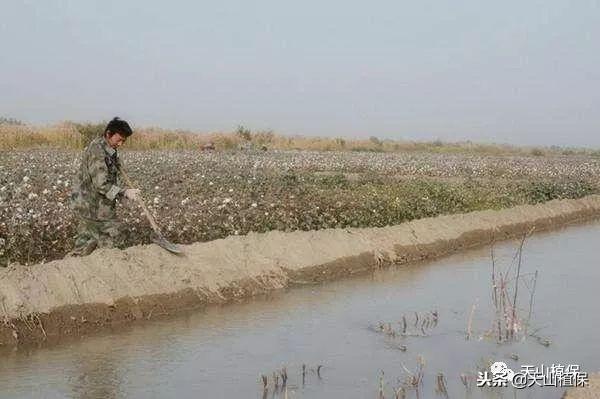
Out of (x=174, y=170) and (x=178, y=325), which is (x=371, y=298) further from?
(x=174, y=170)

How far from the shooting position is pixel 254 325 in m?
7.84

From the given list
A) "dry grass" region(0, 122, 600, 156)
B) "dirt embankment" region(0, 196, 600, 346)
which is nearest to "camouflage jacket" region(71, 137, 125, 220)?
"dirt embankment" region(0, 196, 600, 346)

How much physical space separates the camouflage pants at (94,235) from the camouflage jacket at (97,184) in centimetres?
11

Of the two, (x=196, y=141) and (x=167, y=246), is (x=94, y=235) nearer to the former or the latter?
(x=167, y=246)

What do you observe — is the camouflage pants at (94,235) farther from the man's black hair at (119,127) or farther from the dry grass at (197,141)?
the dry grass at (197,141)

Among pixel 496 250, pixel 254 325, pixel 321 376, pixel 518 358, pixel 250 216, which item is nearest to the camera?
pixel 321 376

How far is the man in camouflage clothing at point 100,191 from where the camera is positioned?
7.82 metres

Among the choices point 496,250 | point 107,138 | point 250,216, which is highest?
point 107,138

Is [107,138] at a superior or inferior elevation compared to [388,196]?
superior

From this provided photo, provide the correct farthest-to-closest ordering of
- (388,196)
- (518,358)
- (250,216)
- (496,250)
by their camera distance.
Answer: (388,196), (496,250), (250,216), (518,358)

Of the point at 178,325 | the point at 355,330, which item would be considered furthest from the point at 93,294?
the point at 355,330

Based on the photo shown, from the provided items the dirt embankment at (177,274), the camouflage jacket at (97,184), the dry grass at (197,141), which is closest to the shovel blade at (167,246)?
the dirt embankment at (177,274)

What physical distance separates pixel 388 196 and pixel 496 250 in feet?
8.36

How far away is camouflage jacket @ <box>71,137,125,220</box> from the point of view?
26.0 ft
